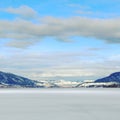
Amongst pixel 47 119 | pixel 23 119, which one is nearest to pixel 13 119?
pixel 23 119

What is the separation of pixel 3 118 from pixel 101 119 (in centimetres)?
1264

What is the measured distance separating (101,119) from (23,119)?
32.1ft

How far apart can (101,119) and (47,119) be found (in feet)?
22.4

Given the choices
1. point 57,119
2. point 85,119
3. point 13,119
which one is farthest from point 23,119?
point 85,119

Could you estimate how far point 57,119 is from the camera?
124ft

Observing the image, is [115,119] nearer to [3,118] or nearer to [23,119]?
[23,119]

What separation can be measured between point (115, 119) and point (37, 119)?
9.85 meters

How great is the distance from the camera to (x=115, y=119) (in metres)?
37.8

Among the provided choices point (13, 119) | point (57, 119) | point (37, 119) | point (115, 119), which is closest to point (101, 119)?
point (115, 119)

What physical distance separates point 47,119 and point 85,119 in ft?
16.1

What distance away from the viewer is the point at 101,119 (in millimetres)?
37594

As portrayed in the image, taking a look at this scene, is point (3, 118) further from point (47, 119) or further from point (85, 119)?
point (85, 119)

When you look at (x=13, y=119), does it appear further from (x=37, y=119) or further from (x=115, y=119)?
(x=115, y=119)

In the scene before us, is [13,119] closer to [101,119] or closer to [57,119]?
[57,119]
